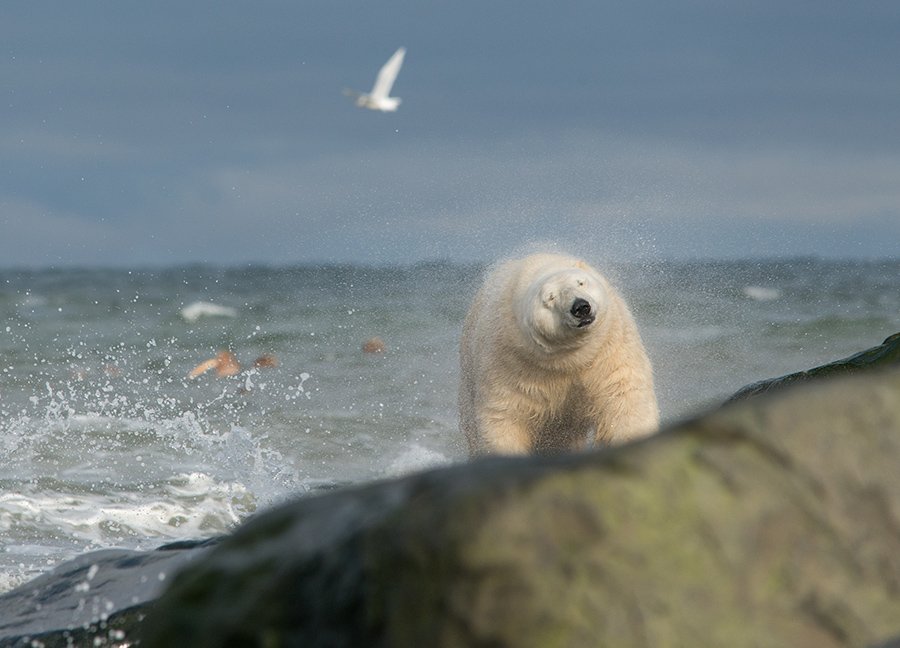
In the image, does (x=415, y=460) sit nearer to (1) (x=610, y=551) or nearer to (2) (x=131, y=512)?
(2) (x=131, y=512)

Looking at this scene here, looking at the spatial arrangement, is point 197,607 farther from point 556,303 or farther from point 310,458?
point 310,458

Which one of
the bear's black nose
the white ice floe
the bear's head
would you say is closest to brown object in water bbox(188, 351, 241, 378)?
the white ice floe

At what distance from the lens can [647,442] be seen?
2352mm

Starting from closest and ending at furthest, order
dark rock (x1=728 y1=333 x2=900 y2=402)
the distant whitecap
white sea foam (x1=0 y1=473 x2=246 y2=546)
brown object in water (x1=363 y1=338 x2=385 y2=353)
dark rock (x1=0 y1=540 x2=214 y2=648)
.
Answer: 1. dark rock (x1=0 y1=540 x2=214 y2=648)
2. dark rock (x1=728 y1=333 x2=900 y2=402)
3. white sea foam (x1=0 y1=473 x2=246 y2=546)
4. brown object in water (x1=363 y1=338 x2=385 y2=353)
5. the distant whitecap

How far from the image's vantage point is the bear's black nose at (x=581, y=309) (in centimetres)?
644

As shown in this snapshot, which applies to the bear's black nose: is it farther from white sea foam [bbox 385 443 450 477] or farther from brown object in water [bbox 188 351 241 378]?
brown object in water [bbox 188 351 241 378]

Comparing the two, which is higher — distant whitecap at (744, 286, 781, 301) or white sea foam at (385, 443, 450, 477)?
white sea foam at (385, 443, 450, 477)

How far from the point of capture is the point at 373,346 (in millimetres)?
19062

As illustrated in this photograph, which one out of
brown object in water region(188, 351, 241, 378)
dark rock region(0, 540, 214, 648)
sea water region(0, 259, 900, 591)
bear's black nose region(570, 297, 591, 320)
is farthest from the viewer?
brown object in water region(188, 351, 241, 378)

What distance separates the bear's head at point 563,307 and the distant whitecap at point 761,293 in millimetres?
22924

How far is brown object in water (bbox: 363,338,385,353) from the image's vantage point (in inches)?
741

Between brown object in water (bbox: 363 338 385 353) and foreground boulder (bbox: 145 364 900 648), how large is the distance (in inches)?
642

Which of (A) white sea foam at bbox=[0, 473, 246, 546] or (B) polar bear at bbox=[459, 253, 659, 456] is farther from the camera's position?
(A) white sea foam at bbox=[0, 473, 246, 546]

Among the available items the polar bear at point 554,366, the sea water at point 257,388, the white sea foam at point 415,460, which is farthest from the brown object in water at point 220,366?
the polar bear at point 554,366
